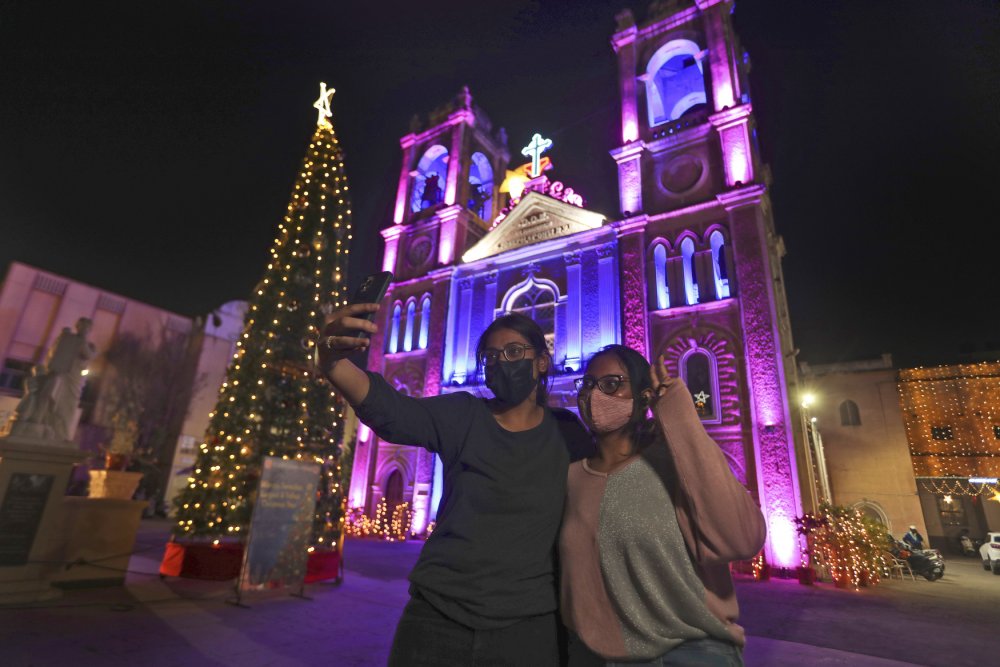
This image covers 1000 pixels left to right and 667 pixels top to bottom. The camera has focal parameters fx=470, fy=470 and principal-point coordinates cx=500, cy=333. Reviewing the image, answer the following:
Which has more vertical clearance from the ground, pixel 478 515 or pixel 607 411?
pixel 607 411

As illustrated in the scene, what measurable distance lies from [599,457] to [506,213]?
19.3m

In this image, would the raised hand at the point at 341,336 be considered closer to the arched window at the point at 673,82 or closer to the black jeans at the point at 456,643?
the black jeans at the point at 456,643

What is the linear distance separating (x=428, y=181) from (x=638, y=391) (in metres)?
24.2

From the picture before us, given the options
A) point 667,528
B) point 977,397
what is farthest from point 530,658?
point 977,397

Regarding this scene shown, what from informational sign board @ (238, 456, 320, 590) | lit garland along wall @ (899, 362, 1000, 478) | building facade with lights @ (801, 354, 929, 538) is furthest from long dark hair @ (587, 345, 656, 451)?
lit garland along wall @ (899, 362, 1000, 478)

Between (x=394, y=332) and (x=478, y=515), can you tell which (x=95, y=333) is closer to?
(x=394, y=332)

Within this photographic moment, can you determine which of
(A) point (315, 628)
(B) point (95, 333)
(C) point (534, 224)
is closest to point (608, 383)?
(A) point (315, 628)

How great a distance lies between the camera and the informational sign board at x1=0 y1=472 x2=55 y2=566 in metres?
5.66

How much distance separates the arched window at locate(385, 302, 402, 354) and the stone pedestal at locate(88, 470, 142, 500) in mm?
10748

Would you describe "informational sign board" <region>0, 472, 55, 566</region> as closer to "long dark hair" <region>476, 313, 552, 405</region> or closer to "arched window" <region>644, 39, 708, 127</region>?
"long dark hair" <region>476, 313, 552, 405</region>

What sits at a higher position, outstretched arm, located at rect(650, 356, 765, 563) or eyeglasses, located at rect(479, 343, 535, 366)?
eyeglasses, located at rect(479, 343, 535, 366)

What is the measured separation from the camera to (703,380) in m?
14.3

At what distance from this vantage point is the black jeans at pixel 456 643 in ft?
5.26

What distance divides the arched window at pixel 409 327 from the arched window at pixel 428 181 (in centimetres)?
541
